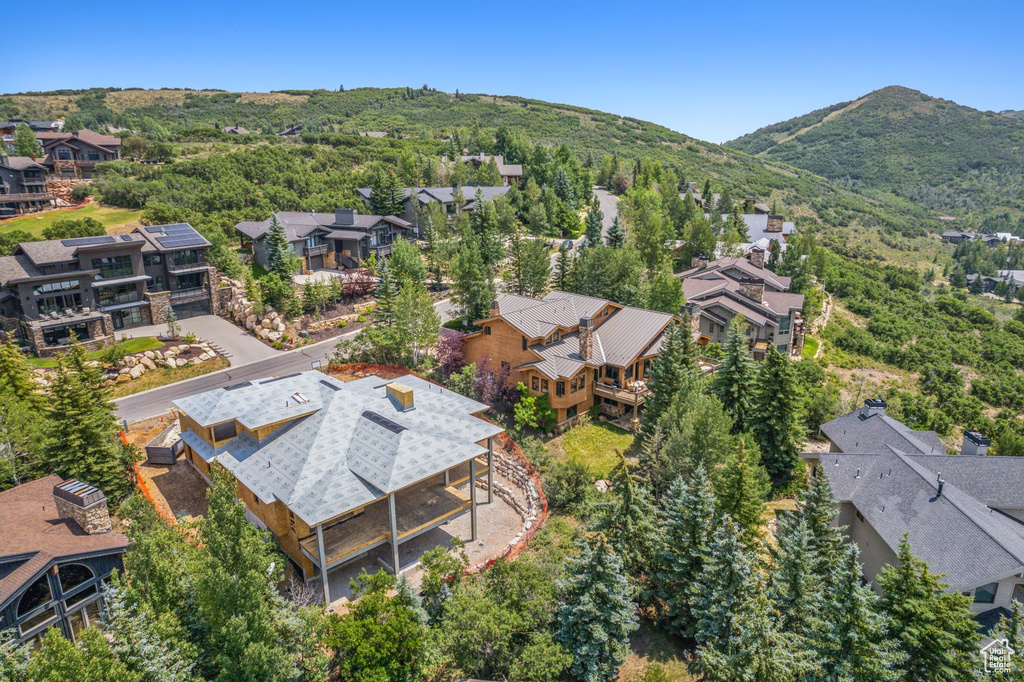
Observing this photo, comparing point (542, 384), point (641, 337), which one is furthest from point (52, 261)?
point (641, 337)

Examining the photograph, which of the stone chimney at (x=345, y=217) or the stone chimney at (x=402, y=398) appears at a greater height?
the stone chimney at (x=345, y=217)

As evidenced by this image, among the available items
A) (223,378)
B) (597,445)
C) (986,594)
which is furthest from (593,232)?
(986,594)

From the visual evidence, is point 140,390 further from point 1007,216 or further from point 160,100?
point 1007,216

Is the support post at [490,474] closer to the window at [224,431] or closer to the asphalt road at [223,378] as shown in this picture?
the window at [224,431]

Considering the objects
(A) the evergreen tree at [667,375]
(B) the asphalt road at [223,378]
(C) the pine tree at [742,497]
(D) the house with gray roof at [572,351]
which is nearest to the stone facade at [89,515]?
(B) the asphalt road at [223,378]

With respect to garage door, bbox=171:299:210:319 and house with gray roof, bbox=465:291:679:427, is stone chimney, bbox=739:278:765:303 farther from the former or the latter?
garage door, bbox=171:299:210:319

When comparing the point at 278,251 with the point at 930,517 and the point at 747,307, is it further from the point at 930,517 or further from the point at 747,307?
the point at 930,517
